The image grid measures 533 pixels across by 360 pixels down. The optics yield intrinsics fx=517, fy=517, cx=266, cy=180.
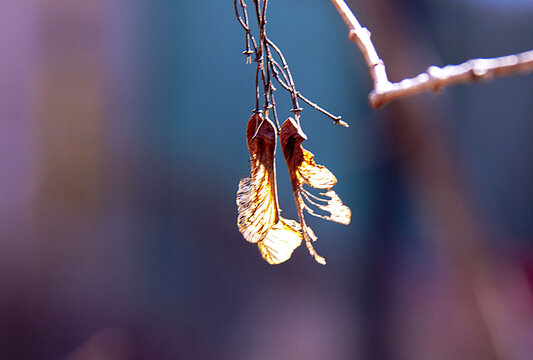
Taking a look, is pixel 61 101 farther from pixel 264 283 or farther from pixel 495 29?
pixel 495 29

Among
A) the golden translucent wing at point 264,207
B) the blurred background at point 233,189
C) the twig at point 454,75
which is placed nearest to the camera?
the twig at point 454,75

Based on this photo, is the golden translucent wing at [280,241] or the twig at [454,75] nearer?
the twig at [454,75]

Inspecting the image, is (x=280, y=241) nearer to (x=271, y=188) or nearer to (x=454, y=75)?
(x=271, y=188)

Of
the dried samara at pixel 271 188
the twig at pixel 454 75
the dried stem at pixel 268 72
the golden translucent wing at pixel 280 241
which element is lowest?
the golden translucent wing at pixel 280 241

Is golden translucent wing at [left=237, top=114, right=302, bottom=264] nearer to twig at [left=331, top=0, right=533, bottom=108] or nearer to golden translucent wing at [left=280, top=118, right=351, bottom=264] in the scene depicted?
golden translucent wing at [left=280, top=118, right=351, bottom=264]

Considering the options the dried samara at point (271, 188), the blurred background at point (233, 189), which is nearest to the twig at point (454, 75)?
the dried samara at point (271, 188)

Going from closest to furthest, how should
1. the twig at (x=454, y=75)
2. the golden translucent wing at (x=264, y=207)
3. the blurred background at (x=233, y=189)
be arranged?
the twig at (x=454, y=75)
the golden translucent wing at (x=264, y=207)
the blurred background at (x=233, y=189)

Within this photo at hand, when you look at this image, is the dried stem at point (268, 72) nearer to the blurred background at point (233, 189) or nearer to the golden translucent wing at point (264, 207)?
the golden translucent wing at point (264, 207)

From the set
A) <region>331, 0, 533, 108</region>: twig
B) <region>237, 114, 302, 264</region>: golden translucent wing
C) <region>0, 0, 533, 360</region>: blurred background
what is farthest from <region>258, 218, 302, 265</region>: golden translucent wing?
<region>0, 0, 533, 360</region>: blurred background

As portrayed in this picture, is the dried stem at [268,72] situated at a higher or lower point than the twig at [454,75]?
higher

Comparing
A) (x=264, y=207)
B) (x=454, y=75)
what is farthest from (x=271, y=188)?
(x=454, y=75)
